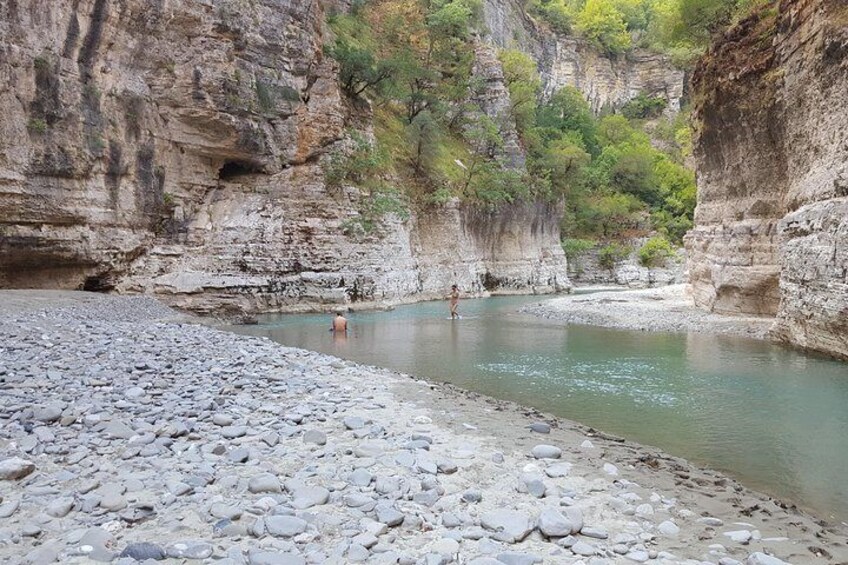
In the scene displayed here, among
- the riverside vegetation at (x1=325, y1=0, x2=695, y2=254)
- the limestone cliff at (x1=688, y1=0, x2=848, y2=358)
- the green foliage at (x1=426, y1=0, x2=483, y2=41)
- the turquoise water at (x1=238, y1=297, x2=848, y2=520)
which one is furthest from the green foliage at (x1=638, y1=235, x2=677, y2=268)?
the turquoise water at (x1=238, y1=297, x2=848, y2=520)

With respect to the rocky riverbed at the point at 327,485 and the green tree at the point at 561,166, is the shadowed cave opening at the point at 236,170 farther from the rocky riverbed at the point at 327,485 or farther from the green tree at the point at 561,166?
the green tree at the point at 561,166

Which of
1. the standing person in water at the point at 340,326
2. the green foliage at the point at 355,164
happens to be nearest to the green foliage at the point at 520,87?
the green foliage at the point at 355,164

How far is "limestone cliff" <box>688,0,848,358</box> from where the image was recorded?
1253 cm

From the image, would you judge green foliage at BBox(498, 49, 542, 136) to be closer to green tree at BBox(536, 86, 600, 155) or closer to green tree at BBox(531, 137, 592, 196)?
green tree at BBox(531, 137, 592, 196)

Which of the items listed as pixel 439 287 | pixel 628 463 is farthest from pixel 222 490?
pixel 439 287

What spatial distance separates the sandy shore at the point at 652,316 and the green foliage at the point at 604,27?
59285 millimetres

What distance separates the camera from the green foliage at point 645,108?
3029 inches

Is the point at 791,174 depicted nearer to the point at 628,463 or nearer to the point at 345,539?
the point at 628,463

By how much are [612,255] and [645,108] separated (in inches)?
1440

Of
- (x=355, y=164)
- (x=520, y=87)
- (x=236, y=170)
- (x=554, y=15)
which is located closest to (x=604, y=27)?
(x=554, y=15)

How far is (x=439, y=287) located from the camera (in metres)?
34.8

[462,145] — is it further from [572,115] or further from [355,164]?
[572,115]

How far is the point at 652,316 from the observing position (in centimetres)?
2077

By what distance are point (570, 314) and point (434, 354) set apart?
10.5 meters
